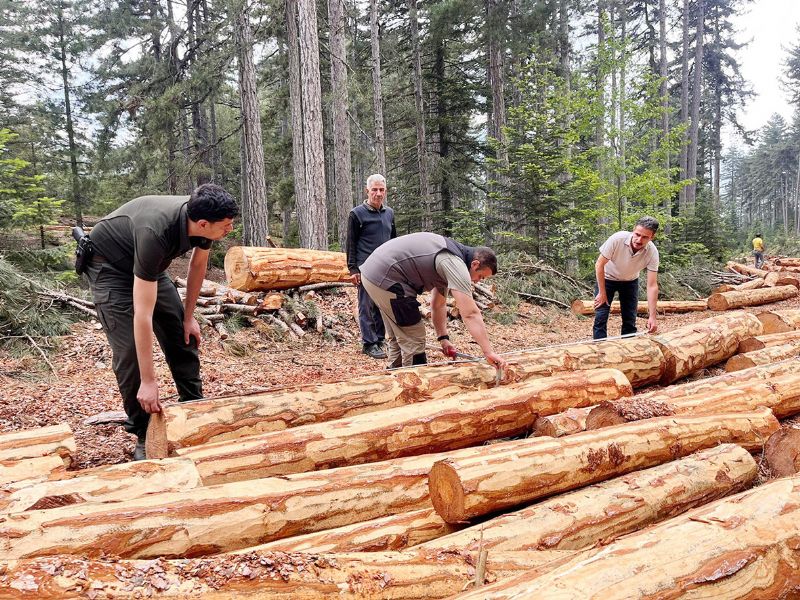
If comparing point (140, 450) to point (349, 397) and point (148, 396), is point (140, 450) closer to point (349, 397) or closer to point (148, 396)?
point (148, 396)

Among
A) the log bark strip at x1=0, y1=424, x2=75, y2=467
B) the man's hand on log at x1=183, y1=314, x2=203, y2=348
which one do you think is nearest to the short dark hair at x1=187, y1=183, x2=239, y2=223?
the man's hand on log at x1=183, y1=314, x2=203, y2=348

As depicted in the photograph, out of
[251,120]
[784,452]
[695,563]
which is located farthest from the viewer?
[251,120]

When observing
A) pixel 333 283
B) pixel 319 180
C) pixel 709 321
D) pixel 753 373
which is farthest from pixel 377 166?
pixel 753 373

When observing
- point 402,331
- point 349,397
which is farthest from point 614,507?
point 402,331

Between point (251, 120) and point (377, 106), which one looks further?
point (377, 106)

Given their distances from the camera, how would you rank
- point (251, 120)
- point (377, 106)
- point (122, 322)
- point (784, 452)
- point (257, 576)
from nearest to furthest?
point (257, 576)
point (784, 452)
point (122, 322)
point (251, 120)
point (377, 106)

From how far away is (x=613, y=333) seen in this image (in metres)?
9.36

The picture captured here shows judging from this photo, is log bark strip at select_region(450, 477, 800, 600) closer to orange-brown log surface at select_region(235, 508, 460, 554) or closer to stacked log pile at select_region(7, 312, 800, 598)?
stacked log pile at select_region(7, 312, 800, 598)

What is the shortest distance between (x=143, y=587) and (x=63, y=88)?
921 inches

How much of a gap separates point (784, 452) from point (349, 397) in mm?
2662

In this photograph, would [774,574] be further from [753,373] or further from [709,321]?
[709,321]

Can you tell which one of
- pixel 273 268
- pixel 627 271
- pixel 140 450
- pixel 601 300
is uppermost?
pixel 273 268

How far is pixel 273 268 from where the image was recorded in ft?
25.1

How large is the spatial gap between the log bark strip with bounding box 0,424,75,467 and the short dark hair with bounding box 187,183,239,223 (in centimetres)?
147
